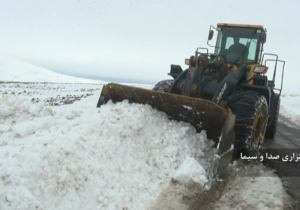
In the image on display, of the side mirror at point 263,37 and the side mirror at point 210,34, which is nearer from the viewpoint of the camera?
the side mirror at point 263,37

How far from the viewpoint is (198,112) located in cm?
483

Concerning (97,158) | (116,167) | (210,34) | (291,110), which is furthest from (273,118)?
(291,110)

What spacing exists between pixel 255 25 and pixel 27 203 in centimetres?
615

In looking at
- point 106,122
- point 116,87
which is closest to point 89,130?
point 106,122

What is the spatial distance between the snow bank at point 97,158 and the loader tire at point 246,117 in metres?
0.67

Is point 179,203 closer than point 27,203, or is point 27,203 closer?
point 27,203

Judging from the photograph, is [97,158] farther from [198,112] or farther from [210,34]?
[210,34]

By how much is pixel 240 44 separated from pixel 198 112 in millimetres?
3027

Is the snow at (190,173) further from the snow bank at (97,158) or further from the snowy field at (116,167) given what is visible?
the snow bank at (97,158)

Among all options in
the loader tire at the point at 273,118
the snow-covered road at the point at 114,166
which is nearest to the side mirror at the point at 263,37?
the loader tire at the point at 273,118

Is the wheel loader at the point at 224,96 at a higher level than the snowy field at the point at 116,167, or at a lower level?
higher

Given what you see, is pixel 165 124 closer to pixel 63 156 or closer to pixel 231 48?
pixel 63 156

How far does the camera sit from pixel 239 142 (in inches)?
200

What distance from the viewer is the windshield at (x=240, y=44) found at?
6953 millimetres
